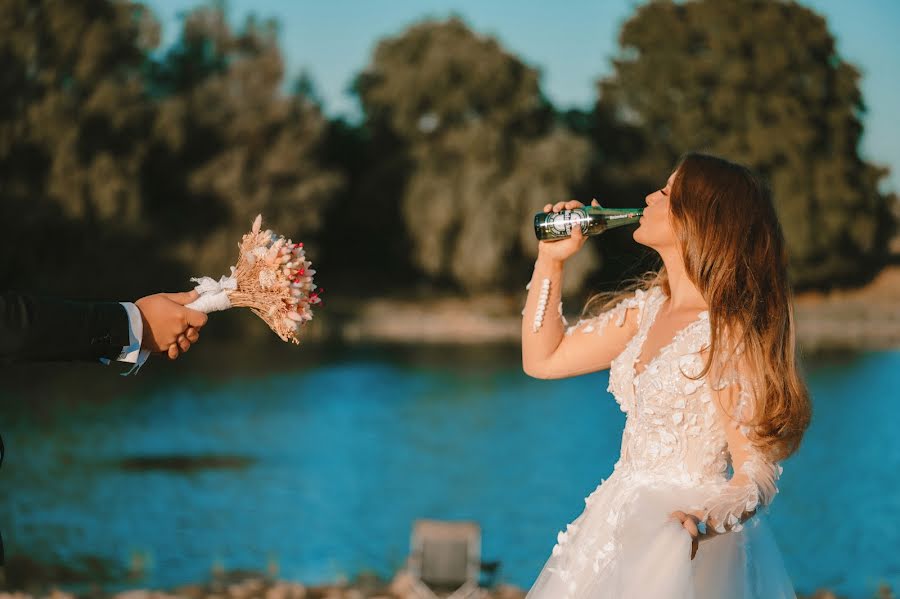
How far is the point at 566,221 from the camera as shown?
3.43 m

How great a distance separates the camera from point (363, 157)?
37.8 m

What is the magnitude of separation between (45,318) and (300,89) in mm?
30340

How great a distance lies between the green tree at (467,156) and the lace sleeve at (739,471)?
82.9ft

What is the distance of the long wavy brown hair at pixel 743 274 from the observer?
9.51ft

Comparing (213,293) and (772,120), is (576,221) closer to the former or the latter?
(213,293)

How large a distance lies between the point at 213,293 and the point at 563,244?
104 cm

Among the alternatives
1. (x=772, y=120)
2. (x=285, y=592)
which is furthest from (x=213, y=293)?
(x=772, y=120)

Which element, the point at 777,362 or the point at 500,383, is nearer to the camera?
the point at 777,362

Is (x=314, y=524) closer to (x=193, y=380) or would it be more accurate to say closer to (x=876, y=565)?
(x=876, y=565)

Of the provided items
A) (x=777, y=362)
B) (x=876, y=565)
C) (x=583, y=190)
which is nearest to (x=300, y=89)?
(x=583, y=190)

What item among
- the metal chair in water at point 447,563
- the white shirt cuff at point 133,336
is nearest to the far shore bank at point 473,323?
the metal chair in water at point 447,563

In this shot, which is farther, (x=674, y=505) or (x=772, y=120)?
(x=772, y=120)

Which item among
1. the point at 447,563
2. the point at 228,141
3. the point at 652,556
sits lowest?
the point at 447,563

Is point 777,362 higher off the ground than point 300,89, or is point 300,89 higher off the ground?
point 300,89
